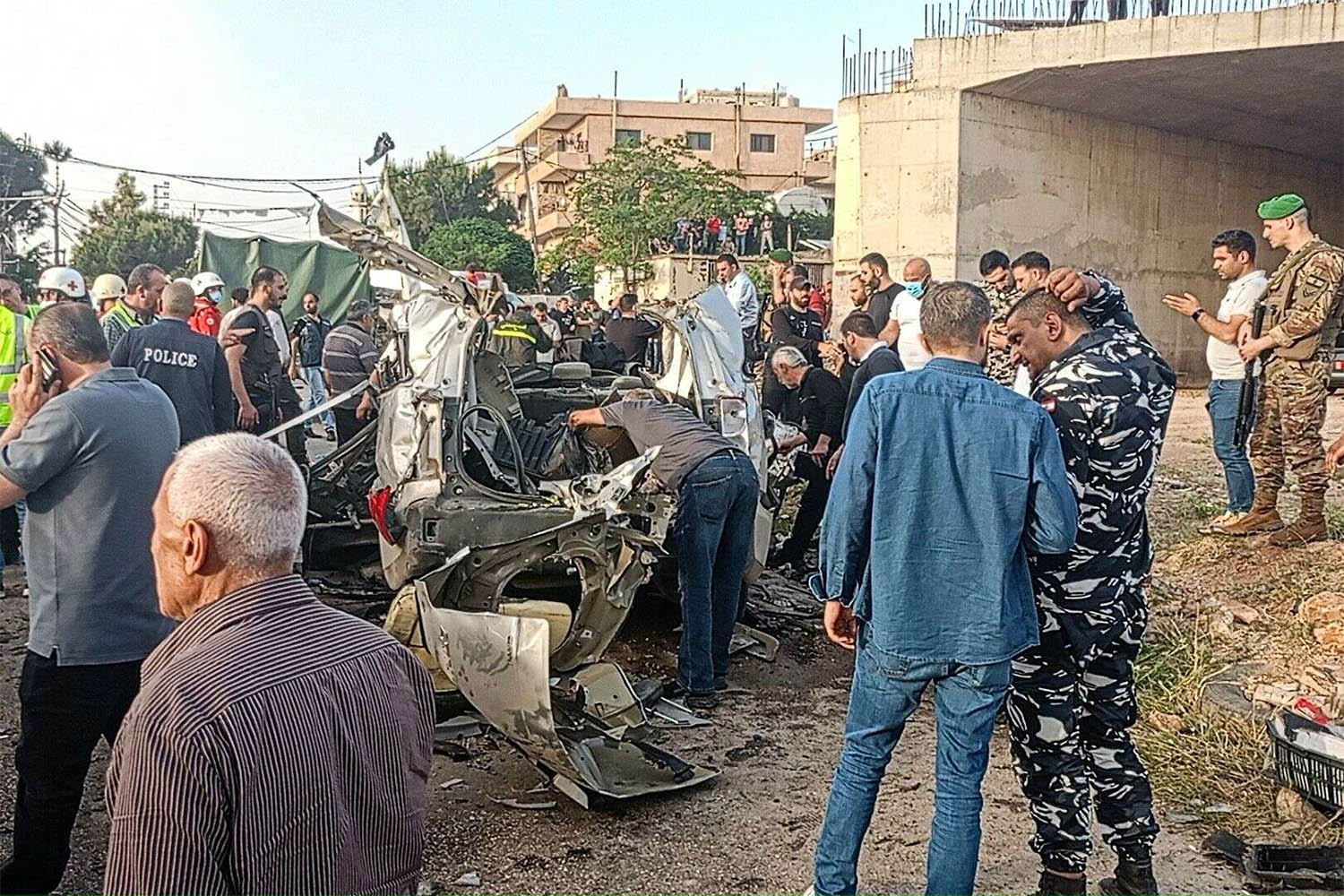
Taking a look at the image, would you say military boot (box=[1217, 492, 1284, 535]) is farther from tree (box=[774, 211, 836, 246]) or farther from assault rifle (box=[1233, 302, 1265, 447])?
tree (box=[774, 211, 836, 246])

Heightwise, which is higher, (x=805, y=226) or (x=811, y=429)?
(x=805, y=226)

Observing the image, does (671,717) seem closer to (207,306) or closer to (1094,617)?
(1094,617)

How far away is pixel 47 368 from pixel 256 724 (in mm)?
2509

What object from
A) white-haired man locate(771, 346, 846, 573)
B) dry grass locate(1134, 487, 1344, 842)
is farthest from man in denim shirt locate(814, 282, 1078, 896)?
white-haired man locate(771, 346, 846, 573)

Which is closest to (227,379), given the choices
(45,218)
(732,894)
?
(732,894)

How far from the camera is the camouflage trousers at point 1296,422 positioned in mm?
6844

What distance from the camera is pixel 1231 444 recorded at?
7527 millimetres

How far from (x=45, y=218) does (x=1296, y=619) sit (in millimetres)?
50968

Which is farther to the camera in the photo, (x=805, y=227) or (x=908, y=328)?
(x=805, y=227)

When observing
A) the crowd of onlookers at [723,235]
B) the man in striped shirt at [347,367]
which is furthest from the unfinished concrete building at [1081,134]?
the crowd of onlookers at [723,235]

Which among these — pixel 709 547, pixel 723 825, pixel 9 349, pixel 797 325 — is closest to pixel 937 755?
pixel 723 825

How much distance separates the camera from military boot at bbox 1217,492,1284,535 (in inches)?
290

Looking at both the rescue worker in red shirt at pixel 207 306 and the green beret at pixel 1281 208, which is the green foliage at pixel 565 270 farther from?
the green beret at pixel 1281 208

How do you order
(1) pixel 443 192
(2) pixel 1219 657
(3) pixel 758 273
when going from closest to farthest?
(2) pixel 1219 657
(3) pixel 758 273
(1) pixel 443 192
